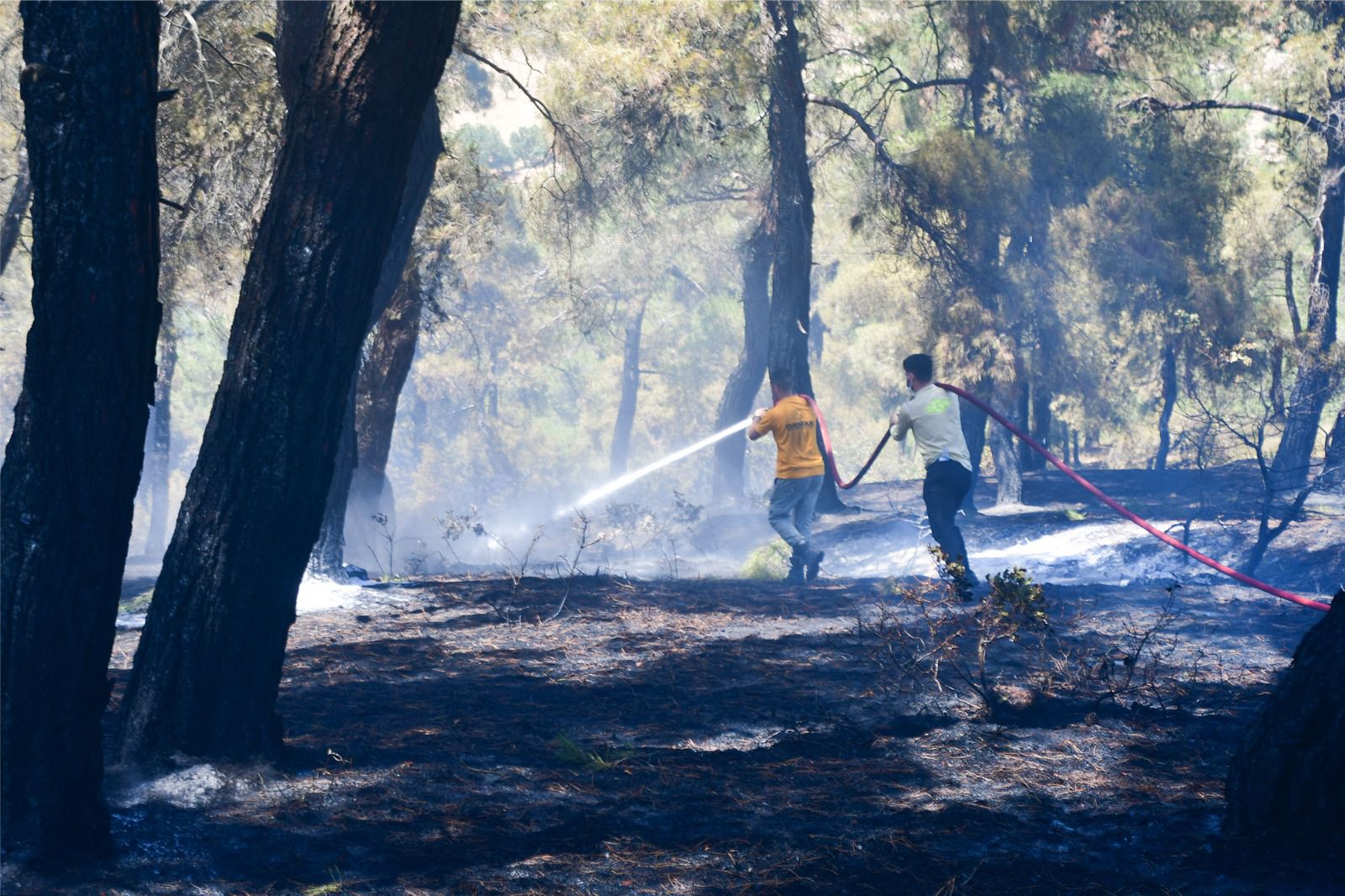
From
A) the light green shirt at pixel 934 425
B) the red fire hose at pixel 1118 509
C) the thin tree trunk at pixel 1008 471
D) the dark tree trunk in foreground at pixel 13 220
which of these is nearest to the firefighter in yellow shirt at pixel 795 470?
the red fire hose at pixel 1118 509

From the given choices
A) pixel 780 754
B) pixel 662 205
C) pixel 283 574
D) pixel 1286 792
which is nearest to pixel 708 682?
pixel 780 754

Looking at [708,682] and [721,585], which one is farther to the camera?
[721,585]

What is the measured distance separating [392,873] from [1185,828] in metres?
2.69

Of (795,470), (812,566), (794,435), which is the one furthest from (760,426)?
(812,566)

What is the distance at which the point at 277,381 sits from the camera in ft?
15.3

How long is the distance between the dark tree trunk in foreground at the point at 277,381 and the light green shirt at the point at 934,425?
228 inches

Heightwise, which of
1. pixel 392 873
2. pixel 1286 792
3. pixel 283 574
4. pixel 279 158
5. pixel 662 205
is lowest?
pixel 392 873

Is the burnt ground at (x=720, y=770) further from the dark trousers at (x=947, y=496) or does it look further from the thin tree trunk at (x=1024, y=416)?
the thin tree trunk at (x=1024, y=416)

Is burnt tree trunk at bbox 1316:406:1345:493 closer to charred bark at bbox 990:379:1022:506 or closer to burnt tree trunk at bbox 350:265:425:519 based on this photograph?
charred bark at bbox 990:379:1022:506

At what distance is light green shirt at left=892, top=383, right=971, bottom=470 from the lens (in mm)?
9641

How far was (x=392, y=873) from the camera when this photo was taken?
3859 millimetres

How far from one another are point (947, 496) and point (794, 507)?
6.47 feet

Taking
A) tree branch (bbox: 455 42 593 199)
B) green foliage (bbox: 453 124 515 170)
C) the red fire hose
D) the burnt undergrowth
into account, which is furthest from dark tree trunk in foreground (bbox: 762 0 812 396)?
green foliage (bbox: 453 124 515 170)

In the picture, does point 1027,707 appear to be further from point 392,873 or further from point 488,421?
point 488,421
